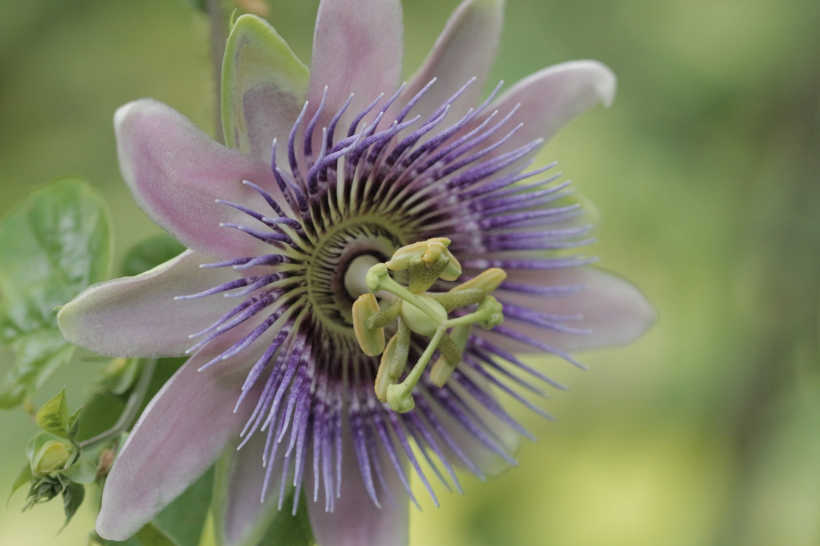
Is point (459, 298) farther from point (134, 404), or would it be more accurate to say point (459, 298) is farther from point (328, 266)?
point (134, 404)

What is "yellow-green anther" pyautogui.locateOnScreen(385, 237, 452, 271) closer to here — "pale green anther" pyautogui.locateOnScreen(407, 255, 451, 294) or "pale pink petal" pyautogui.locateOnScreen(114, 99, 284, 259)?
"pale green anther" pyautogui.locateOnScreen(407, 255, 451, 294)

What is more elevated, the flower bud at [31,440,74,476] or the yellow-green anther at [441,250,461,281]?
the yellow-green anther at [441,250,461,281]

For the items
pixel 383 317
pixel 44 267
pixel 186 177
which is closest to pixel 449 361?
pixel 383 317

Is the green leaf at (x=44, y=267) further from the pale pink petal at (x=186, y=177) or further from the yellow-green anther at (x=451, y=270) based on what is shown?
the yellow-green anther at (x=451, y=270)

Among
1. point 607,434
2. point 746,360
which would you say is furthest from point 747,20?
point 607,434

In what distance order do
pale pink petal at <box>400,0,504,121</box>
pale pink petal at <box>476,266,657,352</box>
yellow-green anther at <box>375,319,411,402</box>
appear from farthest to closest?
pale pink petal at <box>476,266,657,352</box>
pale pink petal at <box>400,0,504,121</box>
yellow-green anther at <box>375,319,411,402</box>

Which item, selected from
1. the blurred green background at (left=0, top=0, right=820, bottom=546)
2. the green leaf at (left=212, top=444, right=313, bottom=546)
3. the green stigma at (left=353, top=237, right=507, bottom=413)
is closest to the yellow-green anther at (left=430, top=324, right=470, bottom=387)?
the green stigma at (left=353, top=237, right=507, bottom=413)
